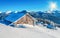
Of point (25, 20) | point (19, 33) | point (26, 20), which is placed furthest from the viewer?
point (26, 20)

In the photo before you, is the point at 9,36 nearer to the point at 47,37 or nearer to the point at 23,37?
the point at 23,37

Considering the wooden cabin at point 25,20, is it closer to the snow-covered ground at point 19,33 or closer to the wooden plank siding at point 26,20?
the wooden plank siding at point 26,20

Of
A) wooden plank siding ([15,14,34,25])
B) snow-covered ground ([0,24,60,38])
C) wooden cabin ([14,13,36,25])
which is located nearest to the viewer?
snow-covered ground ([0,24,60,38])

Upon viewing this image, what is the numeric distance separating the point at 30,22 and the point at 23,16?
2623 millimetres

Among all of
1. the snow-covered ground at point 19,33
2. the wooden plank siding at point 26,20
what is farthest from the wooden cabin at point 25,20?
the snow-covered ground at point 19,33

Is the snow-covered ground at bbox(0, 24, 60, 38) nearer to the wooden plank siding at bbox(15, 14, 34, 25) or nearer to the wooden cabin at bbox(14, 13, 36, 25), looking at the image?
the wooden cabin at bbox(14, 13, 36, 25)

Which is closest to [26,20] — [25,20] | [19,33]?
[25,20]

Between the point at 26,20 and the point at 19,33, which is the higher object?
the point at 26,20

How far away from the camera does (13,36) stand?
9.69 metres

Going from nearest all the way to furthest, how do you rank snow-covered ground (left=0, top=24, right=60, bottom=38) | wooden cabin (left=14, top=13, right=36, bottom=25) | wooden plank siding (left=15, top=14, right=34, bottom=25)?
snow-covered ground (left=0, top=24, right=60, bottom=38)
wooden cabin (left=14, top=13, right=36, bottom=25)
wooden plank siding (left=15, top=14, right=34, bottom=25)

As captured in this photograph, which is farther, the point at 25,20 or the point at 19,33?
the point at 25,20

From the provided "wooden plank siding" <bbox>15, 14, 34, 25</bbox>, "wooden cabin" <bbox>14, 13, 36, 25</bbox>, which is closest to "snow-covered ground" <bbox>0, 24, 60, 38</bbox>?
"wooden cabin" <bbox>14, 13, 36, 25</bbox>

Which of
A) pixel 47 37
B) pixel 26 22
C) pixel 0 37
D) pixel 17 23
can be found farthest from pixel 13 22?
pixel 0 37

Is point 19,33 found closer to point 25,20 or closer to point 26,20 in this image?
point 25,20
